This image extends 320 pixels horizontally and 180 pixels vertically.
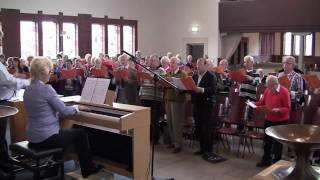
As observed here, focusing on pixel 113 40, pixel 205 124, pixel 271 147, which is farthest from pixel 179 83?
pixel 113 40

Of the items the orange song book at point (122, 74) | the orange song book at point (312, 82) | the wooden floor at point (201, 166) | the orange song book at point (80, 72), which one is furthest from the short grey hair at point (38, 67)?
the orange song book at point (80, 72)

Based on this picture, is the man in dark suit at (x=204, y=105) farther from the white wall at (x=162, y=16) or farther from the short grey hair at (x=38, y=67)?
the white wall at (x=162, y=16)

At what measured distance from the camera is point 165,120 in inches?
267

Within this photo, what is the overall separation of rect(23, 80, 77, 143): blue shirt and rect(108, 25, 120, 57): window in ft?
35.8

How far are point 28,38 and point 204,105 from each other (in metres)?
8.59

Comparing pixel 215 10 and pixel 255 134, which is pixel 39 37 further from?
pixel 255 134

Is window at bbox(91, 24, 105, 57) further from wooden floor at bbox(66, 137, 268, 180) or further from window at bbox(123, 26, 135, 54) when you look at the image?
wooden floor at bbox(66, 137, 268, 180)

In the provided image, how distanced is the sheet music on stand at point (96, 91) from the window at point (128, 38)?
10820mm

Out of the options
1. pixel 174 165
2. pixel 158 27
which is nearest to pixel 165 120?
pixel 174 165

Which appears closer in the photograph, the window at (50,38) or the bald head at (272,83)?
the bald head at (272,83)

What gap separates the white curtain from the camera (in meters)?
15.1

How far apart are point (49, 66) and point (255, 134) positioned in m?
3.13

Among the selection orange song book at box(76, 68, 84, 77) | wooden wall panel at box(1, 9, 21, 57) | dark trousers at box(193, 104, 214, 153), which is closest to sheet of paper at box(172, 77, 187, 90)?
dark trousers at box(193, 104, 214, 153)

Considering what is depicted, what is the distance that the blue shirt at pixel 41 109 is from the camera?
394 centimetres
